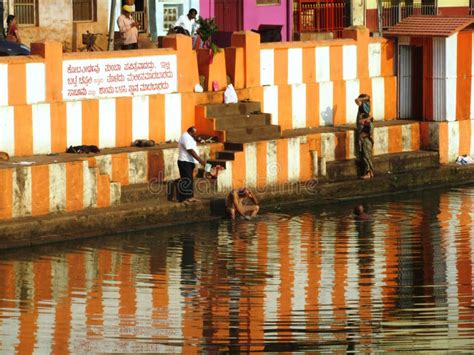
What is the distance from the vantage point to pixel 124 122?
31719mm

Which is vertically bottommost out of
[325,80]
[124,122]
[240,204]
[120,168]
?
[240,204]

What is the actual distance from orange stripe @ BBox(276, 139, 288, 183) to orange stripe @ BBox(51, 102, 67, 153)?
4003 millimetres

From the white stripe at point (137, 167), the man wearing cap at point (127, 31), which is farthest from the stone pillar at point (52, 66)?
the man wearing cap at point (127, 31)

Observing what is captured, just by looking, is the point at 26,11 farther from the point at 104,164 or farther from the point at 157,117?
the point at 104,164

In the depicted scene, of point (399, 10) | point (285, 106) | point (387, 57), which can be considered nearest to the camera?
point (285, 106)

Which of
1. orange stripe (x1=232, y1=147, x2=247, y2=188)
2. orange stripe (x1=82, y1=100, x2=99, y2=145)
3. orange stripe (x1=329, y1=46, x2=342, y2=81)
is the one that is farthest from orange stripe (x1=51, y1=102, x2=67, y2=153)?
orange stripe (x1=329, y1=46, x2=342, y2=81)

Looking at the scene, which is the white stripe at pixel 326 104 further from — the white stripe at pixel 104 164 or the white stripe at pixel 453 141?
the white stripe at pixel 104 164

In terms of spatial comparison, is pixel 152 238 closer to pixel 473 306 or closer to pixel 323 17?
pixel 473 306

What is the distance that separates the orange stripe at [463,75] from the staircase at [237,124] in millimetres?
4472

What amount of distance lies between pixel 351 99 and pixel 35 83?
7.52 meters

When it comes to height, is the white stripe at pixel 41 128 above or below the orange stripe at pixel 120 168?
above

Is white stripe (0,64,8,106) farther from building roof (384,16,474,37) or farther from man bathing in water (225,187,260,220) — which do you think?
building roof (384,16,474,37)

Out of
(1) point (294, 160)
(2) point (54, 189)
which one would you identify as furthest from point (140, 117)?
(2) point (54, 189)

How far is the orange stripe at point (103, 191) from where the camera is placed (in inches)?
1169
